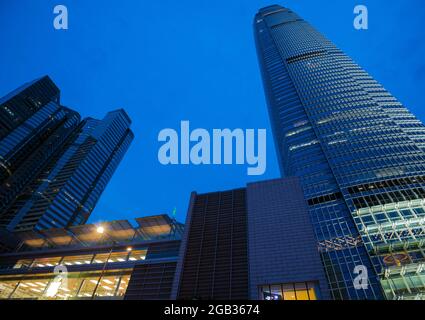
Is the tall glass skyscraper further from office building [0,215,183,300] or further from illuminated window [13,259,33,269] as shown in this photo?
illuminated window [13,259,33,269]

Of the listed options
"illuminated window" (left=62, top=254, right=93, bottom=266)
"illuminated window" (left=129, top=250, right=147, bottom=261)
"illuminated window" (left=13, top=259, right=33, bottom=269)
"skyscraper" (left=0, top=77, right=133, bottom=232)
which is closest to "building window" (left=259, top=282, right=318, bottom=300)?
"illuminated window" (left=129, top=250, right=147, bottom=261)


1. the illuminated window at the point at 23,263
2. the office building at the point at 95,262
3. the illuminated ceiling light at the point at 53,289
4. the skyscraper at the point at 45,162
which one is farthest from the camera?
the skyscraper at the point at 45,162

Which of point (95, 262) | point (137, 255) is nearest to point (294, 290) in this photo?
point (137, 255)

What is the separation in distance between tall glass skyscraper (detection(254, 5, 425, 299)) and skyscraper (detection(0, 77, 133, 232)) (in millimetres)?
114044

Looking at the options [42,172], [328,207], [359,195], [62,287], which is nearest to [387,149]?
[359,195]

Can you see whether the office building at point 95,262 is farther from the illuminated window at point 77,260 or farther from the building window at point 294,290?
the building window at point 294,290

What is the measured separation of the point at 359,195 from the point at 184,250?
47.8 meters

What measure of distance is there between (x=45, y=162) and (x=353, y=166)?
15856 centimetres

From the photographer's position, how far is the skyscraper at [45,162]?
130 meters

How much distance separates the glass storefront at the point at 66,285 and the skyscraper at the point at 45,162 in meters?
83.3

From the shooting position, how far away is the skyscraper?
12950cm
